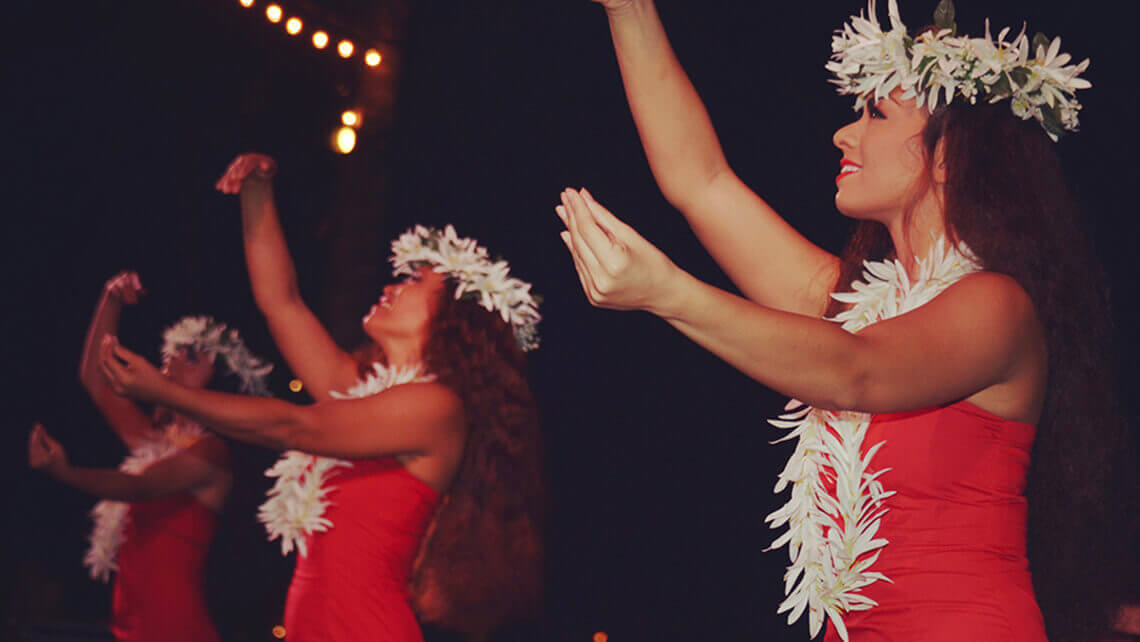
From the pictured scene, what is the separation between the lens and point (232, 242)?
215 inches

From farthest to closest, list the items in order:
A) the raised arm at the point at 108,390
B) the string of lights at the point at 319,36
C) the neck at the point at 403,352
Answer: the raised arm at the point at 108,390
the string of lights at the point at 319,36
the neck at the point at 403,352

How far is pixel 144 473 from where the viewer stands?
3.93m

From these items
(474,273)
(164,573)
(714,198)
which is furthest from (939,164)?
(164,573)

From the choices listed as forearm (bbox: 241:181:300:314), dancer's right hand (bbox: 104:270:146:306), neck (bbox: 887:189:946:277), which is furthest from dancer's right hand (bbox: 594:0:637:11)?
dancer's right hand (bbox: 104:270:146:306)

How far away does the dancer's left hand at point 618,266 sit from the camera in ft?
3.12

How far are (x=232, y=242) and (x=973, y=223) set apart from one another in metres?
4.76

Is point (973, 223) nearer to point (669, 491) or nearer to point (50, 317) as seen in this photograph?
point (669, 491)

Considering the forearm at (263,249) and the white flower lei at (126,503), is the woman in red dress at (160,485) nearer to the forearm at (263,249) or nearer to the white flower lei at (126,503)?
the white flower lei at (126,503)

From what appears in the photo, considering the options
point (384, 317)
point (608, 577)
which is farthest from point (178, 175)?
point (608, 577)

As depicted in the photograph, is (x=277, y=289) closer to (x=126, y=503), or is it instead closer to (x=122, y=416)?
(x=126, y=503)

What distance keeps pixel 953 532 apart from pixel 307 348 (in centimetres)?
236

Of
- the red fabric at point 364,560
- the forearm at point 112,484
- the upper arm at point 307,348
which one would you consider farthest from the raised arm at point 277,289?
the forearm at point 112,484

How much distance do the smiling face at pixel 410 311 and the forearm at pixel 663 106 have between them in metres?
1.61

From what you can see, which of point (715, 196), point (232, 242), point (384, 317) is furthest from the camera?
point (232, 242)
